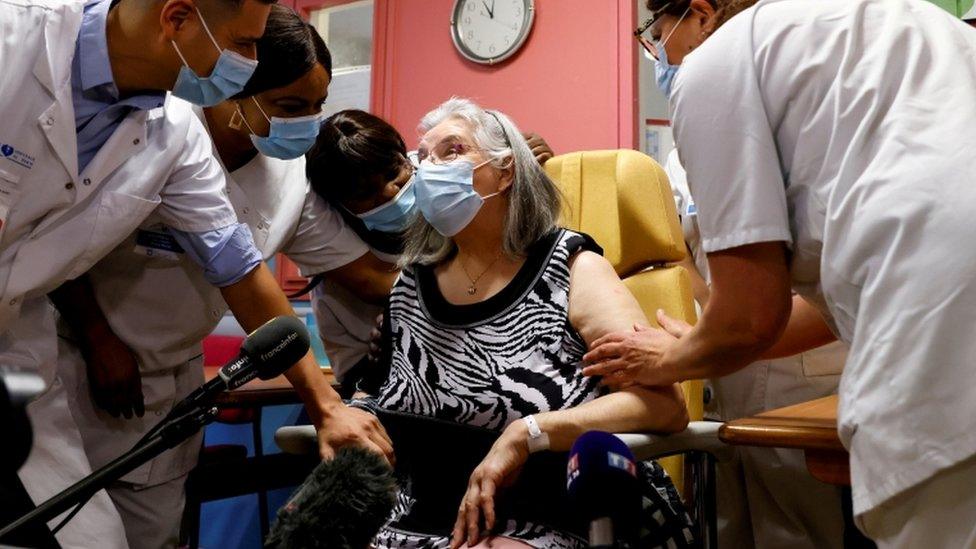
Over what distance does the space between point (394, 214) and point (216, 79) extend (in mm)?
716

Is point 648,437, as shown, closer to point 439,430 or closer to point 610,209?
point 439,430

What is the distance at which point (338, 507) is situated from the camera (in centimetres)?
103

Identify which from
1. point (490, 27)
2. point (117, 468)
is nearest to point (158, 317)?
point (117, 468)

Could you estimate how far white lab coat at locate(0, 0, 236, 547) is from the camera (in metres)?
1.43

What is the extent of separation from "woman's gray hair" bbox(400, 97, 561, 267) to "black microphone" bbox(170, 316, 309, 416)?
2.73 ft

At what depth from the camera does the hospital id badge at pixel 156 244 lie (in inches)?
70.4

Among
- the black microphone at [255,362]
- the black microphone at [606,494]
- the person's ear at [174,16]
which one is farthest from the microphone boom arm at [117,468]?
the person's ear at [174,16]

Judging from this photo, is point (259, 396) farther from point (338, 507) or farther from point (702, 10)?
point (702, 10)

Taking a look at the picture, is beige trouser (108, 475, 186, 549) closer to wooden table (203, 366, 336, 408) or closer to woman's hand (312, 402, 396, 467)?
wooden table (203, 366, 336, 408)

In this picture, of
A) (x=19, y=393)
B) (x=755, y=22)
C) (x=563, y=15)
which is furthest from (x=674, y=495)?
(x=563, y=15)

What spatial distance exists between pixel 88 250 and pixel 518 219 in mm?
815

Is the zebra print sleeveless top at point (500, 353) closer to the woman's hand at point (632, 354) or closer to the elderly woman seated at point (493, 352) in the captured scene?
the elderly woman seated at point (493, 352)

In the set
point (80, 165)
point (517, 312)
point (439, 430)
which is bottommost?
point (439, 430)

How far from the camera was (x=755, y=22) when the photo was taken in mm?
1131
